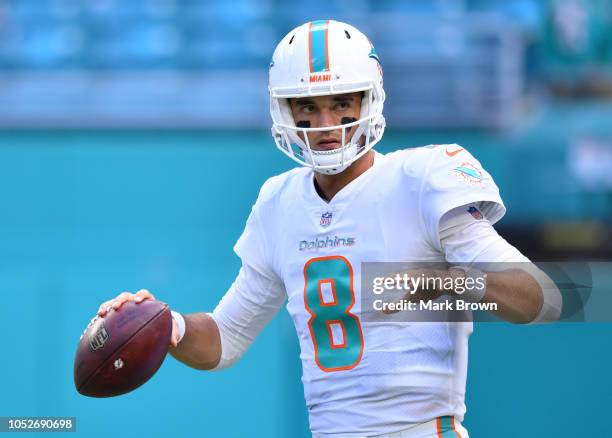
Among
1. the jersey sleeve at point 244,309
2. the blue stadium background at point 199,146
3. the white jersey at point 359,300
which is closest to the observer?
the white jersey at point 359,300

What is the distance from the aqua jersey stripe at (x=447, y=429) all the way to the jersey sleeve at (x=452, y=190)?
0.36m

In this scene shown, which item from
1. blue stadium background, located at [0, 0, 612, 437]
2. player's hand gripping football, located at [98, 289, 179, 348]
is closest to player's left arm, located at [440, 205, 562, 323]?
player's hand gripping football, located at [98, 289, 179, 348]

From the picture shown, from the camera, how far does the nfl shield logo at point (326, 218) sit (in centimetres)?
233

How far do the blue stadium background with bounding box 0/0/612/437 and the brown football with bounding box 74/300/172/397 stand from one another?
4.93ft

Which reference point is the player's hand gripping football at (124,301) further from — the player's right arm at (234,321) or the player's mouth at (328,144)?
the player's mouth at (328,144)

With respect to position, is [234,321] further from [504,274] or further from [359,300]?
[504,274]

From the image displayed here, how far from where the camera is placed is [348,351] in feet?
7.33

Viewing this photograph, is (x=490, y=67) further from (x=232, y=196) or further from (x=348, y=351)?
(x=348, y=351)

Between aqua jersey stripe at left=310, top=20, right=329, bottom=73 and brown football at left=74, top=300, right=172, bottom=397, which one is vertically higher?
aqua jersey stripe at left=310, top=20, right=329, bottom=73

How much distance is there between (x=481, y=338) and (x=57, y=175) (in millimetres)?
2511

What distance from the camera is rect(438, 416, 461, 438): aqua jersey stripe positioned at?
Result: 2219 mm

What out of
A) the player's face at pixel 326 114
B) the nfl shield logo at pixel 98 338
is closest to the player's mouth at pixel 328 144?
the player's face at pixel 326 114

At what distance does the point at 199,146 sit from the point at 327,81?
3.00 meters

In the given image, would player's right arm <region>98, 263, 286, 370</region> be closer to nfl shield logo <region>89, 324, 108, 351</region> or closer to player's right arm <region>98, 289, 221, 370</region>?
player's right arm <region>98, 289, 221, 370</region>
